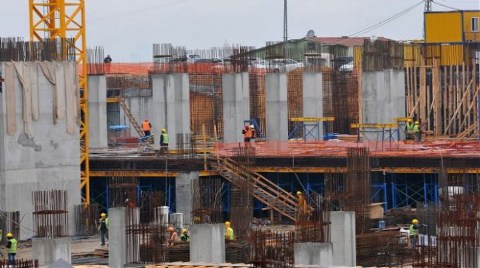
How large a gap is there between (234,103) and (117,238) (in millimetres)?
19618

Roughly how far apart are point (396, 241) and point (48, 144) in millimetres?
10890

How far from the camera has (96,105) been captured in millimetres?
53406

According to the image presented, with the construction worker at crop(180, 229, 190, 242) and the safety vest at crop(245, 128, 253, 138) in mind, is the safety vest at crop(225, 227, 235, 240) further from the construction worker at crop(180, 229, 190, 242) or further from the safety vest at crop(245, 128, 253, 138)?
the safety vest at crop(245, 128, 253, 138)

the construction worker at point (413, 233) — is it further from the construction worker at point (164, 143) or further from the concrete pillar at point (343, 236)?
the construction worker at point (164, 143)

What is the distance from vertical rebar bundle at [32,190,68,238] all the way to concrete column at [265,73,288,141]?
14.4 m

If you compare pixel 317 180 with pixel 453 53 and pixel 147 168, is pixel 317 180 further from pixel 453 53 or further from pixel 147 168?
pixel 453 53

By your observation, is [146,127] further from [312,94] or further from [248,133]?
[312,94]

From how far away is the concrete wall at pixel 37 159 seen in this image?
142 ft

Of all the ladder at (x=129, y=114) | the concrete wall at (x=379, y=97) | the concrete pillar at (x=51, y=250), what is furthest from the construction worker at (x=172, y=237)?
the ladder at (x=129, y=114)

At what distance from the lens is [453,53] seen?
61281 mm

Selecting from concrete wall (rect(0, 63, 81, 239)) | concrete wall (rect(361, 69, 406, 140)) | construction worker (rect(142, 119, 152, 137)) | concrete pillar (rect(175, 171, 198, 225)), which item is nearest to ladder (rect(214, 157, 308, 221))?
concrete pillar (rect(175, 171, 198, 225))

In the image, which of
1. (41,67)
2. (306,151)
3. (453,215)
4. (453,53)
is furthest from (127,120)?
(453,215)

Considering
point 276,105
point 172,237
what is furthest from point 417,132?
point 172,237

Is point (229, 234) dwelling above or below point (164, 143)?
below
